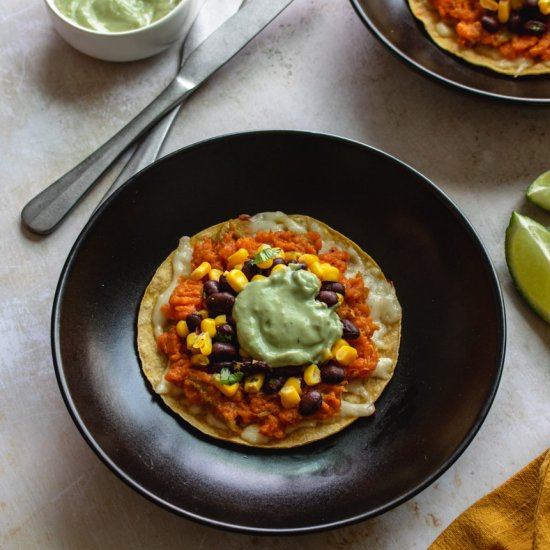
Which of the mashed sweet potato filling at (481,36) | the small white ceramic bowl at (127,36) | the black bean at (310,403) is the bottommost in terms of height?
the black bean at (310,403)

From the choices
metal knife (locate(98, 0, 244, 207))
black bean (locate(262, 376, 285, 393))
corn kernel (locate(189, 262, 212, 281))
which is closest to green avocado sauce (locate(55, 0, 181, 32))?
metal knife (locate(98, 0, 244, 207))

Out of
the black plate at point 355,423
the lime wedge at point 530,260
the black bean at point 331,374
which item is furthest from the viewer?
the lime wedge at point 530,260

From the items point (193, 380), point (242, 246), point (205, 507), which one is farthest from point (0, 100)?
point (205, 507)

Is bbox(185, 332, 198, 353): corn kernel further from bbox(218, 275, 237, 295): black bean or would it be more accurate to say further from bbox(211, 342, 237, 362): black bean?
bbox(218, 275, 237, 295): black bean

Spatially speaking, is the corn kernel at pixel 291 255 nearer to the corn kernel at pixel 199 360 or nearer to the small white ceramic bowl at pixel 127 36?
the corn kernel at pixel 199 360

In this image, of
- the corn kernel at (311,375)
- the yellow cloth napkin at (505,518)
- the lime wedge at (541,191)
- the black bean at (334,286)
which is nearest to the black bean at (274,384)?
the corn kernel at (311,375)

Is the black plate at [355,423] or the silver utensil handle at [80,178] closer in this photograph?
the black plate at [355,423]

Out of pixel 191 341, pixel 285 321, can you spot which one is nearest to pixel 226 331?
pixel 191 341

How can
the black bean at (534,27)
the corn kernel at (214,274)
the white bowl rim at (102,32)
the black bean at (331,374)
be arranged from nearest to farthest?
1. the black bean at (331,374)
2. the corn kernel at (214,274)
3. the white bowl rim at (102,32)
4. the black bean at (534,27)
